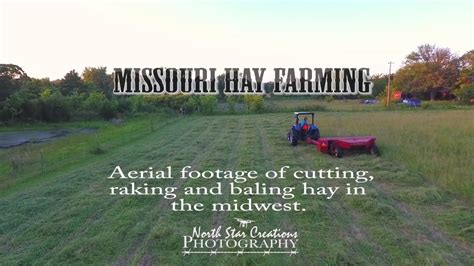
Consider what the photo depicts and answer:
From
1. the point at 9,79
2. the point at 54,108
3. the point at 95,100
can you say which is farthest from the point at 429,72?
the point at 9,79

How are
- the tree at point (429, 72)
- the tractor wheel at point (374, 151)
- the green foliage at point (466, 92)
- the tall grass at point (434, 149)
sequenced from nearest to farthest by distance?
the tall grass at point (434, 149), the tractor wheel at point (374, 151), the green foliage at point (466, 92), the tree at point (429, 72)

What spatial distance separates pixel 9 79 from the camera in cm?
2788

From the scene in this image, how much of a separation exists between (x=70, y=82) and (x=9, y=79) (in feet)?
42.8

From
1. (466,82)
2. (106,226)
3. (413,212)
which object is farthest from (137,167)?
(466,82)

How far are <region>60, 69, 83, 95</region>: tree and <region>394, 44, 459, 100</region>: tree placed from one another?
35037 millimetres

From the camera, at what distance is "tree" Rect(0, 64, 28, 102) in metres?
27.0

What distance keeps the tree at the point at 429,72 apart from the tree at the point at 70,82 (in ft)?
115

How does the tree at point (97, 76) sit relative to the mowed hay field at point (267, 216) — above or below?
above

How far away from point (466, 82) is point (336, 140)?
3499 centimetres

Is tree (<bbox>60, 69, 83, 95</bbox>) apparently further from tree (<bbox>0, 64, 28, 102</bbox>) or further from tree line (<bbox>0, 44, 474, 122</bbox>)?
tree (<bbox>0, 64, 28, 102</bbox>)

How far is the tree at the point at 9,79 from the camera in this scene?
26973 mm

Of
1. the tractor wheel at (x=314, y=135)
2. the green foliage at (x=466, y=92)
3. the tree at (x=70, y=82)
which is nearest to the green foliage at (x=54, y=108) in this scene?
the tree at (x=70, y=82)

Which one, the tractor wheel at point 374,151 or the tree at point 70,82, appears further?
the tree at point 70,82

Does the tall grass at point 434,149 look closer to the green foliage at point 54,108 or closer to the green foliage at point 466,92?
the green foliage at point 54,108
